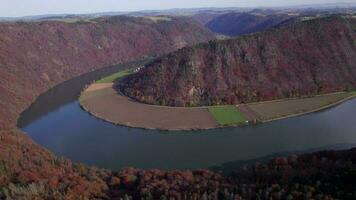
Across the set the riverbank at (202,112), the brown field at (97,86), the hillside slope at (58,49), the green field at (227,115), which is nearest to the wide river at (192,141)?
the riverbank at (202,112)

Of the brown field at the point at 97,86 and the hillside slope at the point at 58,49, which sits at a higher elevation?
the hillside slope at the point at 58,49

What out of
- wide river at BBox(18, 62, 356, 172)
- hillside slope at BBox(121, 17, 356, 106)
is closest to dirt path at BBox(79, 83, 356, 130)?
wide river at BBox(18, 62, 356, 172)

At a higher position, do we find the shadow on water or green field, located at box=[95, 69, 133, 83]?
green field, located at box=[95, 69, 133, 83]

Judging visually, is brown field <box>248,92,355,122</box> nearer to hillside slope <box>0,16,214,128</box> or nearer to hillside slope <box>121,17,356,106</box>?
hillside slope <box>121,17,356,106</box>

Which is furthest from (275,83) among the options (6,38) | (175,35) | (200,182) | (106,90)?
(175,35)

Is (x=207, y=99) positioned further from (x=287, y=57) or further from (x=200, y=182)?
(x=200, y=182)

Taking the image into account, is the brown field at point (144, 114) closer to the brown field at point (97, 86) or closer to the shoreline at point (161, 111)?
the shoreline at point (161, 111)
